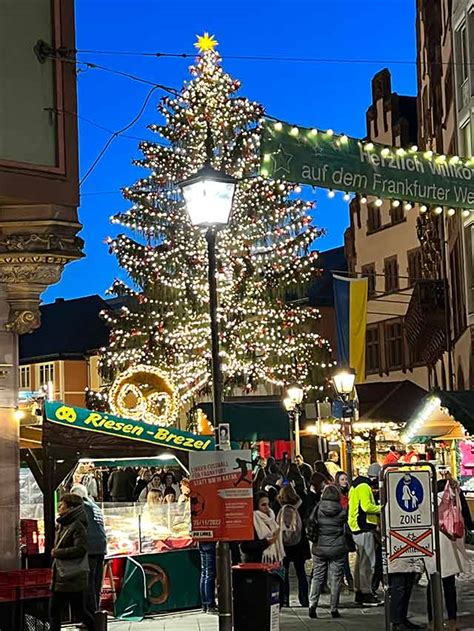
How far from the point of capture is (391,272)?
175ft

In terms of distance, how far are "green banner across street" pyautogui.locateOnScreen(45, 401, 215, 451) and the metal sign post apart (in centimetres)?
366

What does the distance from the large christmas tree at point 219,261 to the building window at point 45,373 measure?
51458 mm

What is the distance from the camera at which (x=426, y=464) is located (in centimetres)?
1482

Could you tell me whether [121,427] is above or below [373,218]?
below

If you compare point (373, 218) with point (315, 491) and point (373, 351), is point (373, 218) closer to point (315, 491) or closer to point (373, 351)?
point (373, 351)

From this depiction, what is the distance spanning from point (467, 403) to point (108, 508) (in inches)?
332

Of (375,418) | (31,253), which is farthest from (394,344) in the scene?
(31,253)

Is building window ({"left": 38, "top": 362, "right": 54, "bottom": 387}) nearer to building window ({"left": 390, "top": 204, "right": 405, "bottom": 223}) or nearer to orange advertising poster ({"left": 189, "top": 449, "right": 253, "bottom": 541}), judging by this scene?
building window ({"left": 390, "top": 204, "right": 405, "bottom": 223})

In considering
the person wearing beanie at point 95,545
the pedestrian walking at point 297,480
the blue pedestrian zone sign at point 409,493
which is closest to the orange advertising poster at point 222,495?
the blue pedestrian zone sign at point 409,493

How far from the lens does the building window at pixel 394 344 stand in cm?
5225

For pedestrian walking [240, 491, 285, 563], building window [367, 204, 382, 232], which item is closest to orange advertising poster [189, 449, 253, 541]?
pedestrian walking [240, 491, 285, 563]

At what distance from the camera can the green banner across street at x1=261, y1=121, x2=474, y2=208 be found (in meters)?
16.8

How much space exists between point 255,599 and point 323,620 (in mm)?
3276

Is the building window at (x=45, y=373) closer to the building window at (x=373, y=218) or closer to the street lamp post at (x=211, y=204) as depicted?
the building window at (x=373, y=218)
